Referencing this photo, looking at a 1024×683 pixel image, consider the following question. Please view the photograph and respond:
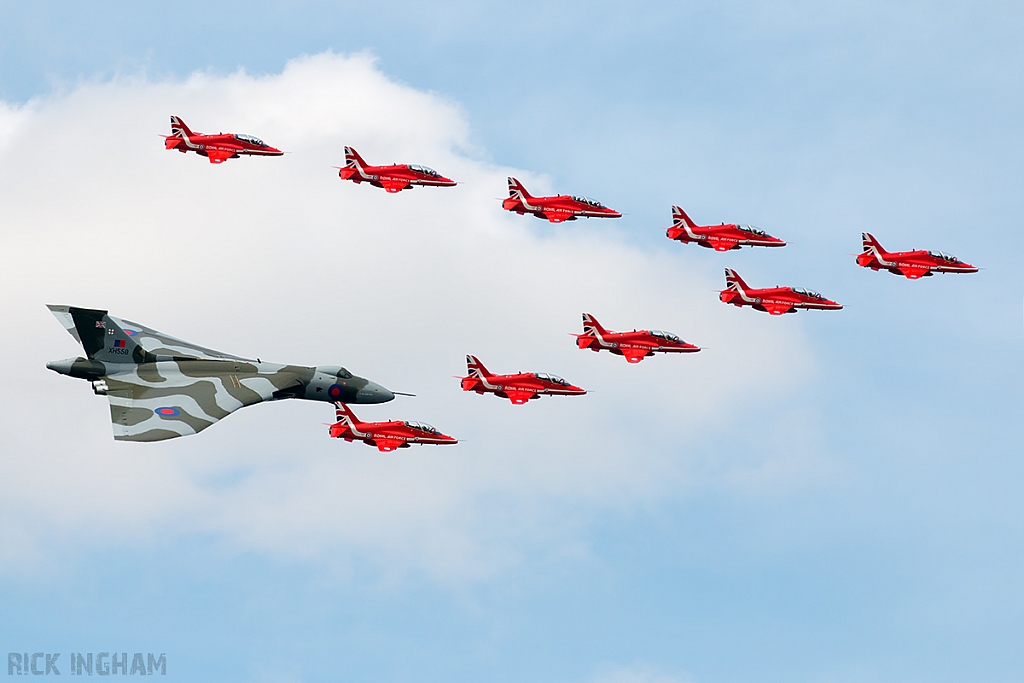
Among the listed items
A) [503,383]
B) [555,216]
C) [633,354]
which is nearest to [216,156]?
[555,216]

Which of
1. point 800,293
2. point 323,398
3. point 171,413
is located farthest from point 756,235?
point 171,413

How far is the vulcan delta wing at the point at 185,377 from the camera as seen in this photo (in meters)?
113

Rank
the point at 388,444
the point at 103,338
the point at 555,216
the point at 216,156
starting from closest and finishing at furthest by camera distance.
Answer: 1. the point at 388,444
2. the point at 103,338
3. the point at 555,216
4. the point at 216,156

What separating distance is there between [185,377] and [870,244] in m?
47.8

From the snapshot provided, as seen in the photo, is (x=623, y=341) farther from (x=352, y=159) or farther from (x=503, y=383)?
(x=352, y=159)

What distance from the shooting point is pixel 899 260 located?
392ft

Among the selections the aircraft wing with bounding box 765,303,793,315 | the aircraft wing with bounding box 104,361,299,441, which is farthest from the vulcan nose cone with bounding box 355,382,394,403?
the aircraft wing with bounding box 765,303,793,315

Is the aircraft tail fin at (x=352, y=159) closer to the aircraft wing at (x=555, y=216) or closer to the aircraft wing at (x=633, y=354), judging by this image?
the aircraft wing at (x=555, y=216)

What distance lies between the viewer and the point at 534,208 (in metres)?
122

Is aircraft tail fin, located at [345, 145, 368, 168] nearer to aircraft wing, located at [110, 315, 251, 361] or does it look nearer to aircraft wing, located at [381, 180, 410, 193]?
aircraft wing, located at [381, 180, 410, 193]

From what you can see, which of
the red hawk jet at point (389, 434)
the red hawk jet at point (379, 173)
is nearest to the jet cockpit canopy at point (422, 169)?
the red hawk jet at point (379, 173)

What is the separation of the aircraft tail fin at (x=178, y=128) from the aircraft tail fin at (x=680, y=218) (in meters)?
35.0

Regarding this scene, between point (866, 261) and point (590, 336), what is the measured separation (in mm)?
21395

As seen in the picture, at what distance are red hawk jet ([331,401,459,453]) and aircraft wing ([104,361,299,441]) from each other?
5225 mm
